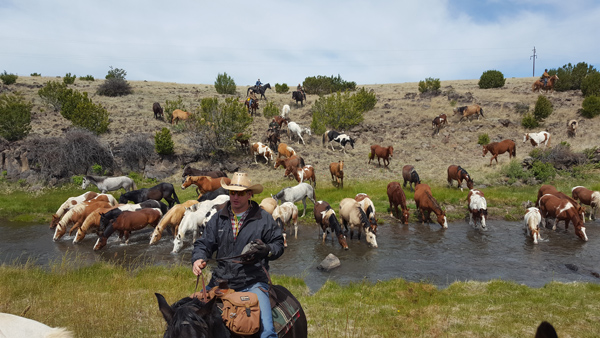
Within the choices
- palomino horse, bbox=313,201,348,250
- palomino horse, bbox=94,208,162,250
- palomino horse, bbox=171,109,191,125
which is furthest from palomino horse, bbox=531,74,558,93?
palomino horse, bbox=94,208,162,250

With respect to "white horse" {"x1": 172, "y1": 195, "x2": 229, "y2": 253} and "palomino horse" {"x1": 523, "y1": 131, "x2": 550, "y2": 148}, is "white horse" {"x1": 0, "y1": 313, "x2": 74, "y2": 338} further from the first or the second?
"palomino horse" {"x1": 523, "y1": 131, "x2": 550, "y2": 148}

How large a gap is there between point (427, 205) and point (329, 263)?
253 inches

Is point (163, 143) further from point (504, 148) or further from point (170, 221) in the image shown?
point (504, 148)

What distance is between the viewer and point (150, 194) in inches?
637

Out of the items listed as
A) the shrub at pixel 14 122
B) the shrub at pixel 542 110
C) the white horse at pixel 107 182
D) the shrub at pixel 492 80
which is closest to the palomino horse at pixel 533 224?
the white horse at pixel 107 182

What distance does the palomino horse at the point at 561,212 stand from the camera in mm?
12458

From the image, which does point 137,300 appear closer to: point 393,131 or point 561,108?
point 393,131

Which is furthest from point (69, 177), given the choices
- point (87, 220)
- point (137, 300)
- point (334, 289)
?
point (334, 289)

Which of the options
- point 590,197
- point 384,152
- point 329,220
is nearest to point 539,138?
point 384,152

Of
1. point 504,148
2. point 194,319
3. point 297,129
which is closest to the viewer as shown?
point 194,319

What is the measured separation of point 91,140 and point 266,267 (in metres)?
23.9

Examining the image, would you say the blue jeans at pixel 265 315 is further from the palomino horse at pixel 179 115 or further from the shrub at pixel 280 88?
the shrub at pixel 280 88

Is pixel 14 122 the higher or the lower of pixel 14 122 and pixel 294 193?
the higher

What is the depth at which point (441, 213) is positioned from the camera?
1438cm
